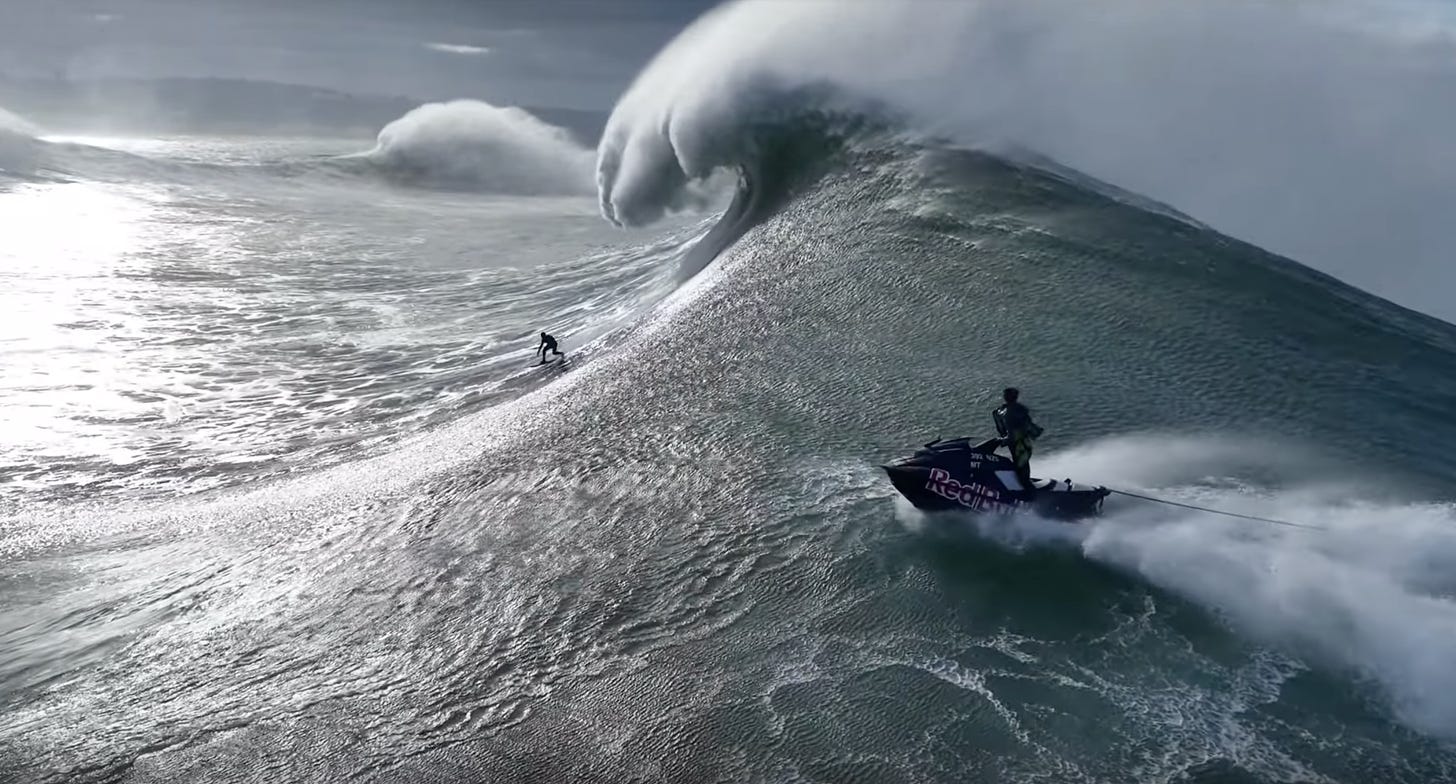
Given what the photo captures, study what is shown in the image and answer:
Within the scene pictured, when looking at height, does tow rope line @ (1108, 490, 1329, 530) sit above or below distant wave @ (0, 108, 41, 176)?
above

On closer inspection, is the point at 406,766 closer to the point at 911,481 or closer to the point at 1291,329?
the point at 911,481

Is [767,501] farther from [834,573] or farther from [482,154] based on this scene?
[482,154]

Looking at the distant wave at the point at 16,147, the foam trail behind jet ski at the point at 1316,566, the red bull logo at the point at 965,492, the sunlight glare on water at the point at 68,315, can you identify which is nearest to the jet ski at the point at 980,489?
the red bull logo at the point at 965,492

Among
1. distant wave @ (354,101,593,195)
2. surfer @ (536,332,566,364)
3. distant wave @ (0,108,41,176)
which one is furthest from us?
distant wave @ (354,101,593,195)

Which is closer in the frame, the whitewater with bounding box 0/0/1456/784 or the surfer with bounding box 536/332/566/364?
the whitewater with bounding box 0/0/1456/784

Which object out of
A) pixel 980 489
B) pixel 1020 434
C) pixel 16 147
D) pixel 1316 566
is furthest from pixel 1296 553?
pixel 16 147

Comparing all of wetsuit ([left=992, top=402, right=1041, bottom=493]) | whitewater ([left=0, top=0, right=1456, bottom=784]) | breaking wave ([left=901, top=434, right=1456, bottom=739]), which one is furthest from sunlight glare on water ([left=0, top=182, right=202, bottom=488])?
breaking wave ([left=901, top=434, right=1456, bottom=739])

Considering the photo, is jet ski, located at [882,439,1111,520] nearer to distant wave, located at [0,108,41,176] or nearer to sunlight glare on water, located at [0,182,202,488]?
sunlight glare on water, located at [0,182,202,488]
